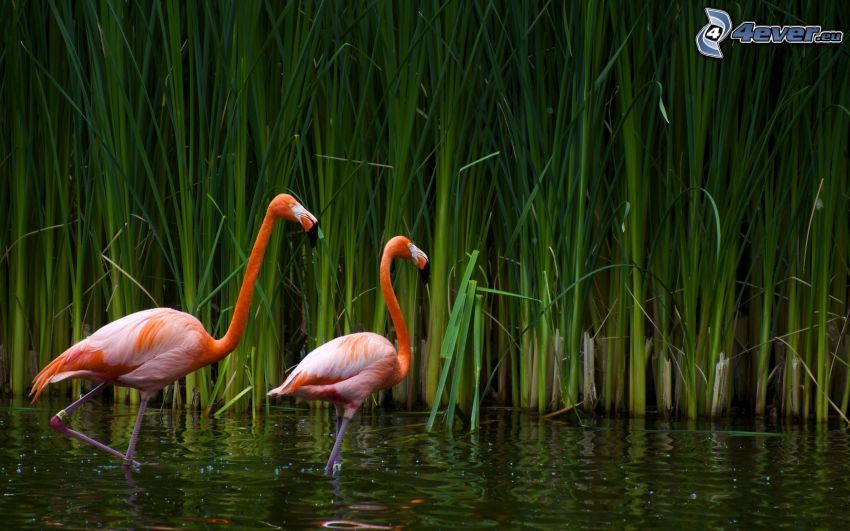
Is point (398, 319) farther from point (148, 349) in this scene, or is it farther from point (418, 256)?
point (148, 349)

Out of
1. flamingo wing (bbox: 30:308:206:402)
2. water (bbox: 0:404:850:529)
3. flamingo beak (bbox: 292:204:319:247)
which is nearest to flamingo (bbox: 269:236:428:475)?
water (bbox: 0:404:850:529)

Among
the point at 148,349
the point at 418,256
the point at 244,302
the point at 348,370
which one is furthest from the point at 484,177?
the point at 148,349

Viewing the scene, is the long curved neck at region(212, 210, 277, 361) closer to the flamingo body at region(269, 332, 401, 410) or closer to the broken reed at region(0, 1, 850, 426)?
the flamingo body at region(269, 332, 401, 410)

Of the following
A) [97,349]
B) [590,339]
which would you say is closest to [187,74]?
[97,349]

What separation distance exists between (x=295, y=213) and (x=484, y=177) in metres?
1.92

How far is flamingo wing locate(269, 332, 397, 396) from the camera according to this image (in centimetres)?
612

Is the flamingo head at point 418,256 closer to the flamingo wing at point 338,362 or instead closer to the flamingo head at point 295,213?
the flamingo wing at point 338,362

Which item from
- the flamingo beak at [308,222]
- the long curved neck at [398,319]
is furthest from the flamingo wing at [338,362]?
the flamingo beak at [308,222]

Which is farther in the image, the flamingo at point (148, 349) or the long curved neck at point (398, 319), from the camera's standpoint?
Answer: the long curved neck at point (398, 319)

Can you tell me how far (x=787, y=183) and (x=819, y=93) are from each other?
21.4 inches

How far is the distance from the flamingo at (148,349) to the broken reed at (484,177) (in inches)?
35.7

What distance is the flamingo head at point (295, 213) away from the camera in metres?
5.75

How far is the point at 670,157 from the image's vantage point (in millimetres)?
7398

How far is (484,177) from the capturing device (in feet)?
24.8
